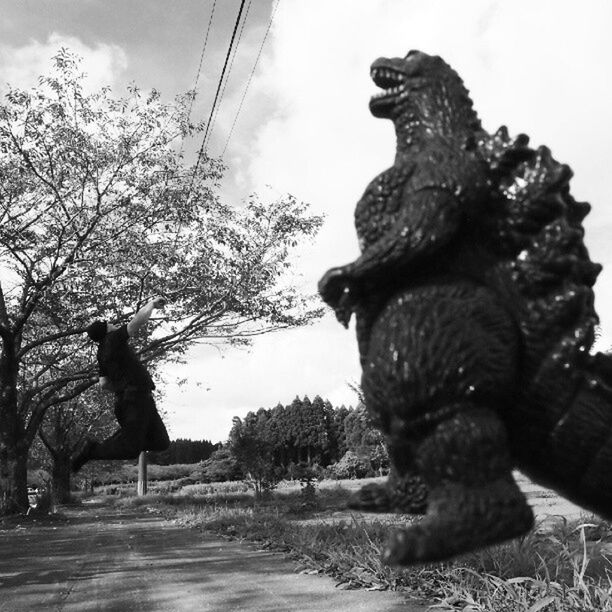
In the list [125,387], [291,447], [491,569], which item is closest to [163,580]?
[491,569]

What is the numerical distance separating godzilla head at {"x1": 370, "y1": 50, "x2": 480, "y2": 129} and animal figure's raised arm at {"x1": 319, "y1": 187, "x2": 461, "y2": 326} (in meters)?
0.24

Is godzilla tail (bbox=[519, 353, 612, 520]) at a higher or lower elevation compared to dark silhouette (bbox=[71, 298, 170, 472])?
lower

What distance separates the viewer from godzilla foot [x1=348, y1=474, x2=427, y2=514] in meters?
1.36

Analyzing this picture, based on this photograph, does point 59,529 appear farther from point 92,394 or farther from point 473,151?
point 473,151

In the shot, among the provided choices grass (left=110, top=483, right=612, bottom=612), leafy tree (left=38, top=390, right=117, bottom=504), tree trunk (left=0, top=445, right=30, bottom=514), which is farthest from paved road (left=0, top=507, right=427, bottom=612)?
leafy tree (left=38, top=390, right=117, bottom=504)

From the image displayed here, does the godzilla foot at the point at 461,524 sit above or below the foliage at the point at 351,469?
→ below

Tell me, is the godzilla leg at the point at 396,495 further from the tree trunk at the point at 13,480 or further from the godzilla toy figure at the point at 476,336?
the tree trunk at the point at 13,480

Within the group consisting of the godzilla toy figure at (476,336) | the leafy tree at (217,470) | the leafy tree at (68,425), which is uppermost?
the leafy tree at (68,425)

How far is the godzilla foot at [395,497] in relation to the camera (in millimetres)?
1360

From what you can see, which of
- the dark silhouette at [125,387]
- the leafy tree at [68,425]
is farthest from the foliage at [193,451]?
the dark silhouette at [125,387]

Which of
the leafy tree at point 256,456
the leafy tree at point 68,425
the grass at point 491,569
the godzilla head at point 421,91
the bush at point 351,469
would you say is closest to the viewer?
the godzilla head at point 421,91

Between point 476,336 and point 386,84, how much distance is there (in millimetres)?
645

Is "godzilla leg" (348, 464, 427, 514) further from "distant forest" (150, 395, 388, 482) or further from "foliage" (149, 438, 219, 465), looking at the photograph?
"foliage" (149, 438, 219, 465)

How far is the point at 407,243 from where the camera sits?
1.29 m
